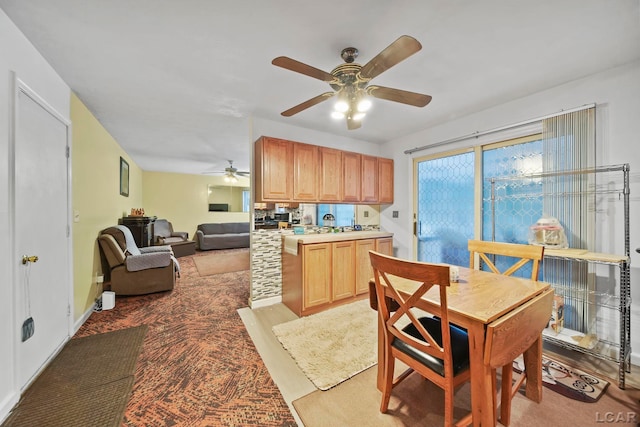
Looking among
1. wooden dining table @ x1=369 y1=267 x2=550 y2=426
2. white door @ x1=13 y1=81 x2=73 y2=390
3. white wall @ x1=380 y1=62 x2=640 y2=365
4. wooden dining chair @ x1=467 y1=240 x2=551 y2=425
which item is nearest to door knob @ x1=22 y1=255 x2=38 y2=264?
white door @ x1=13 y1=81 x2=73 y2=390

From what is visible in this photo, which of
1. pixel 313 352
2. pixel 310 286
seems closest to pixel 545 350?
pixel 313 352

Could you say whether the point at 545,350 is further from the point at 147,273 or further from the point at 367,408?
the point at 147,273

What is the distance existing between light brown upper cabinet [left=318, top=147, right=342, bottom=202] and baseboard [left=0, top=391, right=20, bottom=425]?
309cm

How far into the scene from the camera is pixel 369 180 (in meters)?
3.95

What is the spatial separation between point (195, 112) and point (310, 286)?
2.73m

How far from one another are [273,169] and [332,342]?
2.12 meters

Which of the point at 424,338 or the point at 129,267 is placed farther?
the point at 129,267

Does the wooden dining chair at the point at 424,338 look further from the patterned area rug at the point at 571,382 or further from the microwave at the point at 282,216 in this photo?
the microwave at the point at 282,216

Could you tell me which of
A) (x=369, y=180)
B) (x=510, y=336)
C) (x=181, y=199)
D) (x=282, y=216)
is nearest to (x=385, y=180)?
(x=369, y=180)

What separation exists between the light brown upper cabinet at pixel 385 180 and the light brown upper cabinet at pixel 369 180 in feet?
0.27

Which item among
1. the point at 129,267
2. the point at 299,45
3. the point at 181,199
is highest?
the point at 299,45

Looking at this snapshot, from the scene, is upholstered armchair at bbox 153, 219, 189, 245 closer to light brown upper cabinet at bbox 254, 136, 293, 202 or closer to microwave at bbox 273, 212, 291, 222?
microwave at bbox 273, 212, 291, 222

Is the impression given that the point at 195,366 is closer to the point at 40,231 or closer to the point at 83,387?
the point at 83,387

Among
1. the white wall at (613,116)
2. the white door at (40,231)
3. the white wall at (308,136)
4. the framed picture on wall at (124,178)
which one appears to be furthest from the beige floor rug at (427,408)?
the framed picture on wall at (124,178)
